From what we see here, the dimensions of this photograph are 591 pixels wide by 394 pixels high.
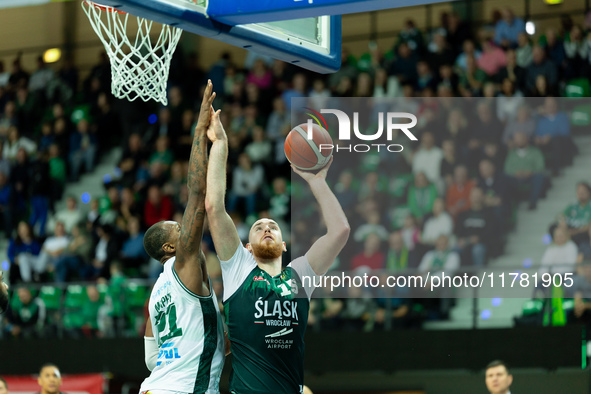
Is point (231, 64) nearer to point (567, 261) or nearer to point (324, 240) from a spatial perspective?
point (567, 261)

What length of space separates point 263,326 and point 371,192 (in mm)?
4814

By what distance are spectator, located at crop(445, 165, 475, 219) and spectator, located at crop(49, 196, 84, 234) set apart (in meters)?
6.45

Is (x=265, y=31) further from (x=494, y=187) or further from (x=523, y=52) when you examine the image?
(x=523, y=52)

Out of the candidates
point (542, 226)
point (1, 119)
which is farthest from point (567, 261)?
point (1, 119)

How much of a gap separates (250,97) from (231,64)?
1.27 metres

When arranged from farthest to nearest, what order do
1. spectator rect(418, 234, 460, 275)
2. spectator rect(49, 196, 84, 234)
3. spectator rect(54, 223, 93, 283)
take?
spectator rect(49, 196, 84, 234)
spectator rect(54, 223, 93, 283)
spectator rect(418, 234, 460, 275)

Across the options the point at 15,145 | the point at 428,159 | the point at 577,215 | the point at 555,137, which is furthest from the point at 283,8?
the point at 15,145

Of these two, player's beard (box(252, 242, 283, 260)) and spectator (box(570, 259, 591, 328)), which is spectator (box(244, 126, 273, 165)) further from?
player's beard (box(252, 242, 283, 260))

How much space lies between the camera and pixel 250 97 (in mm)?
13305

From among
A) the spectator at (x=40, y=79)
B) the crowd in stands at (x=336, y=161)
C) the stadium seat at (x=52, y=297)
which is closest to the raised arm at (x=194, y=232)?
the crowd in stands at (x=336, y=161)

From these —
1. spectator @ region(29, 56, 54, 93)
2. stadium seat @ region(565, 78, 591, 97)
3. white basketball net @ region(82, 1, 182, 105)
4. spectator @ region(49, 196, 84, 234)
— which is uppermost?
spectator @ region(29, 56, 54, 93)

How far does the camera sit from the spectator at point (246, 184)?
1192cm

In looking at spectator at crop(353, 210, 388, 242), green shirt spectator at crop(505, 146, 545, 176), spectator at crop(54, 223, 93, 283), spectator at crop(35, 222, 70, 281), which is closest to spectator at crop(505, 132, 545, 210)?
green shirt spectator at crop(505, 146, 545, 176)

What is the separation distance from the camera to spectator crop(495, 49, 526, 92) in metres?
10.9
